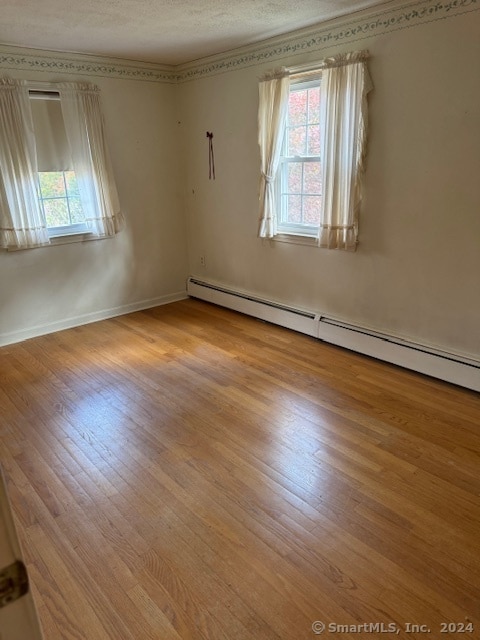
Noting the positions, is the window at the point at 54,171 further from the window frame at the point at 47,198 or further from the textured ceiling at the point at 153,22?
the textured ceiling at the point at 153,22

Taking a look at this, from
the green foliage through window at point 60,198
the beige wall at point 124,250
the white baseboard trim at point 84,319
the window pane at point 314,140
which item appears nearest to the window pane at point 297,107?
the window pane at point 314,140

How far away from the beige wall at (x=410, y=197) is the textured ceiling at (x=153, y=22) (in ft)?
1.00

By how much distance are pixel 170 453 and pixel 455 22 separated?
118 inches

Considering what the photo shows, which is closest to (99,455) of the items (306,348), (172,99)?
(306,348)


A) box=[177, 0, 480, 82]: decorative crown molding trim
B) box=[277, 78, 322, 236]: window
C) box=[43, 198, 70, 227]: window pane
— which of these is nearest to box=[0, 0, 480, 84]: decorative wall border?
box=[177, 0, 480, 82]: decorative crown molding trim

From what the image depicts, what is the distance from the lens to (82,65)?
3.98m

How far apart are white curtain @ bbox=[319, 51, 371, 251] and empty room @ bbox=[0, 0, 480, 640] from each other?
2 centimetres

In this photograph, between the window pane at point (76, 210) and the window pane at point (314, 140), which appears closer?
the window pane at point (314, 140)

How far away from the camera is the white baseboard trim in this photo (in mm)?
4078

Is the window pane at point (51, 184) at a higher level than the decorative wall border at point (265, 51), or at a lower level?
lower

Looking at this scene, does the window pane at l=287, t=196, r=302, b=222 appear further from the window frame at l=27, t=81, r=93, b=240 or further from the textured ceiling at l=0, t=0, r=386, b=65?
the window frame at l=27, t=81, r=93, b=240

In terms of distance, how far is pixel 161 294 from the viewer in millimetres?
5098

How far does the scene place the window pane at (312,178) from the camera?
12.0ft

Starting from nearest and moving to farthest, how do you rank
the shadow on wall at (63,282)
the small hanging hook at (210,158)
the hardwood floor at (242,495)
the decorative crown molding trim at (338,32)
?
the hardwood floor at (242,495) → the decorative crown molding trim at (338,32) → the shadow on wall at (63,282) → the small hanging hook at (210,158)
